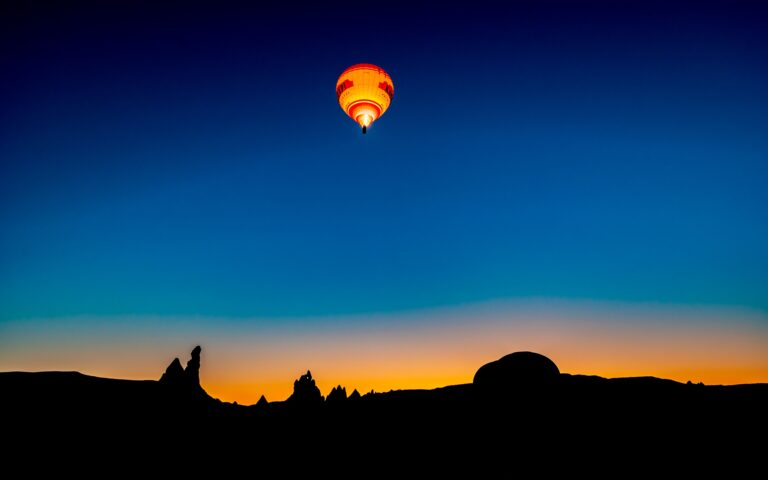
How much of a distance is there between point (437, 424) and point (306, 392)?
87.9 feet

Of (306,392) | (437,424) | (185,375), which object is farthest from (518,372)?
(185,375)

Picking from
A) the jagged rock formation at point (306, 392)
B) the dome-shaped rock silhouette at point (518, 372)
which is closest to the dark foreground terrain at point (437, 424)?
the dome-shaped rock silhouette at point (518, 372)

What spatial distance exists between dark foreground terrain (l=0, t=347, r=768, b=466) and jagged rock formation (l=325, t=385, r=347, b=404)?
7.51 m

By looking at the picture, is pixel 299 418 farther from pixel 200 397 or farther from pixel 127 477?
pixel 127 477

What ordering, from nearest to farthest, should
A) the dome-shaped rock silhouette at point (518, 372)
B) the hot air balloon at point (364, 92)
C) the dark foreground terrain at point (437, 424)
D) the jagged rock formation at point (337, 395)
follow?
the hot air balloon at point (364, 92)
the dark foreground terrain at point (437, 424)
the dome-shaped rock silhouette at point (518, 372)
the jagged rock formation at point (337, 395)

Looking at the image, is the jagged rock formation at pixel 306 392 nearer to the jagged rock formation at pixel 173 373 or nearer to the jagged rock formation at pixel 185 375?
the jagged rock formation at pixel 185 375

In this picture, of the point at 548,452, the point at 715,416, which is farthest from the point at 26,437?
the point at 715,416

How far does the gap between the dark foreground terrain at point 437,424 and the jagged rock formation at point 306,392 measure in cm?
811

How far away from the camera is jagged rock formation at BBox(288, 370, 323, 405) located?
7062 centimetres

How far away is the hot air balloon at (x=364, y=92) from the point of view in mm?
36750

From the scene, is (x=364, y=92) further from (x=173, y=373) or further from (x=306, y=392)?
(x=306, y=392)

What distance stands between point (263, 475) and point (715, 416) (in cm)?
4847

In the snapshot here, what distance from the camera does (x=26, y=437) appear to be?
40.8m

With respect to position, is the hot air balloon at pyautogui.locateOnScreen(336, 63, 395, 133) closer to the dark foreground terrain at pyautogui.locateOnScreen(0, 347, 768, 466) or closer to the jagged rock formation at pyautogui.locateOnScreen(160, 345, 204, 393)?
the dark foreground terrain at pyautogui.locateOnScreen(0, 347, 768, 466)
